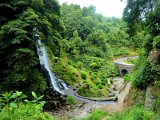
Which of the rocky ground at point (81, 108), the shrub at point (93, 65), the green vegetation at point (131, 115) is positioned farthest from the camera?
the shrub at point (93, 65)

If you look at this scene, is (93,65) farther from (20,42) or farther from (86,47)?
(20,42)

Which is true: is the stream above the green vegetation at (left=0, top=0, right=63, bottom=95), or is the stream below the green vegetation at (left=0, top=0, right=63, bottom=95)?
below

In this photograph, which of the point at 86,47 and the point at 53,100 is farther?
the point at 86,47

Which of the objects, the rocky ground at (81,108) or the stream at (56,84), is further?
the stream at (56,84)

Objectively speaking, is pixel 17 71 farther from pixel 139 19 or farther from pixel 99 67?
pixel 99 67

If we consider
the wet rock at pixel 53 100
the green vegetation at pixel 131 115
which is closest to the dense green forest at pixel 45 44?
the green vegetation at pixel 131 115

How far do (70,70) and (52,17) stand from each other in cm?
1019

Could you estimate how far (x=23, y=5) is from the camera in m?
14.9

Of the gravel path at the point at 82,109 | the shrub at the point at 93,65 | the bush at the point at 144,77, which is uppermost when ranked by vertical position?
the bush at the point at 144,77

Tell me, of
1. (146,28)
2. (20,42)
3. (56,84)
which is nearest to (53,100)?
(56,84)

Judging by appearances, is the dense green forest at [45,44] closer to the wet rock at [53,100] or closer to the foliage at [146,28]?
the foliage at [146,28]

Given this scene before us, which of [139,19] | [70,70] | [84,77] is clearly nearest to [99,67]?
[84,77]

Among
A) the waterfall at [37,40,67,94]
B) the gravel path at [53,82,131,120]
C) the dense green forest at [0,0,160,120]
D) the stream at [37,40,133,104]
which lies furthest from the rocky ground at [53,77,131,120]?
the waterfall at [37,40,67,94]

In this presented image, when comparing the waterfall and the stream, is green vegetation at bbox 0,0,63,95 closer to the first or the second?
the stream
